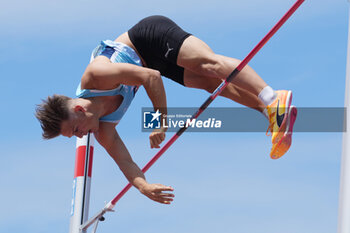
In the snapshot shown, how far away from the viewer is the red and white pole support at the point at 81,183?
5887 mm

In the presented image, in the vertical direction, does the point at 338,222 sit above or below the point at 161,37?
below

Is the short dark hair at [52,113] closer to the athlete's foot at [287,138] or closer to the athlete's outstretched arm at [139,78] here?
the athlete's outstretched arm at [139,78]

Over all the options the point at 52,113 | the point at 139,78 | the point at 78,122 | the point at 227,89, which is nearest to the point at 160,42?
the point at 139,78

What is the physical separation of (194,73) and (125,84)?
2.10 feet

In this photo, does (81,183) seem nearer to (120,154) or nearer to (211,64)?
(120,154)

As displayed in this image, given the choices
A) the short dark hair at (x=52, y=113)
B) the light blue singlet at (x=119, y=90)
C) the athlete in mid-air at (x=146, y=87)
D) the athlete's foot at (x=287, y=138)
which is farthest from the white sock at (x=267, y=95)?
the short dark hair at (x=52, y=113)

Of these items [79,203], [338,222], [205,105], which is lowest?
[338,222]

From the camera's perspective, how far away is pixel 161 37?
4.70m

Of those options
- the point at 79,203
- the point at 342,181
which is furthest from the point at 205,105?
the point at 79,203

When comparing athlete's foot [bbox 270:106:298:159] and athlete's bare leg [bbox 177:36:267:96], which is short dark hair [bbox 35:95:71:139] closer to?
athlete's bare leg [bbox 177:36:267:96]

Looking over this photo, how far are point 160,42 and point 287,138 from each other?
1.22 m

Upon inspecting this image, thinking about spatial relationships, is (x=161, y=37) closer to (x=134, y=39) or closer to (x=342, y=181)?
(x=134, y=39)

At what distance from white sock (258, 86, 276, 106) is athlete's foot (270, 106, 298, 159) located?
17 centimetres

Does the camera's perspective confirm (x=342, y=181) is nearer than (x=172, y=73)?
Yes
